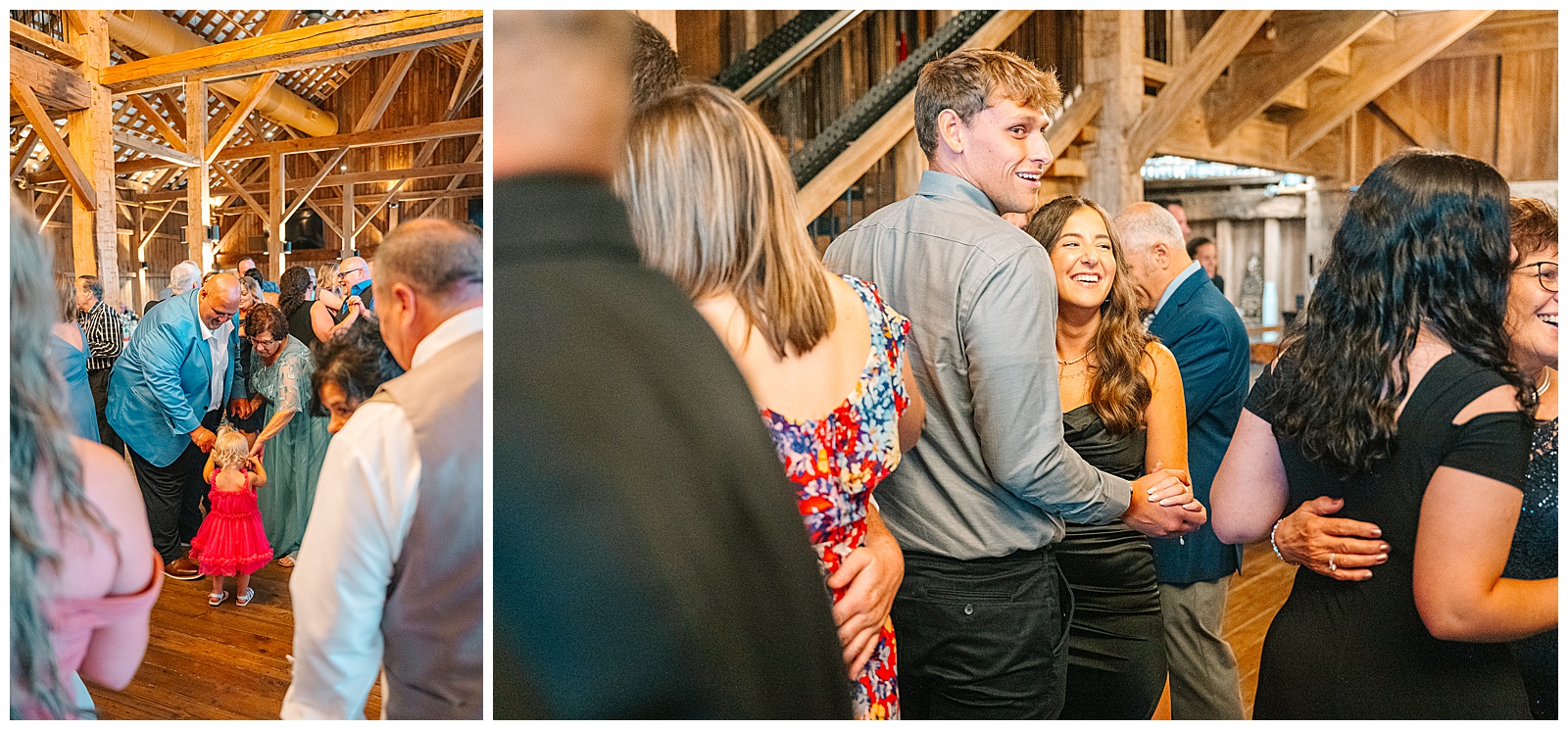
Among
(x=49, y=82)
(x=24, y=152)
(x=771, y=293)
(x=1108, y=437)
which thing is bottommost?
(x=1108, y=437)

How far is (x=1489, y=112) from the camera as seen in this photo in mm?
2857

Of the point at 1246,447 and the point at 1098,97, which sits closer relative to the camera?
the point at 1246,447

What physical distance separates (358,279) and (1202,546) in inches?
69.2

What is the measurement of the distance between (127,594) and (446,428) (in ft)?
2.18

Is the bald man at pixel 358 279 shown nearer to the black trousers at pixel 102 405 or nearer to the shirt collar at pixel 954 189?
the black trousers at pixel 102 405

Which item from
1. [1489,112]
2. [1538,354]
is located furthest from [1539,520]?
[1489,112]

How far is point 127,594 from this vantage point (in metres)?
1.79

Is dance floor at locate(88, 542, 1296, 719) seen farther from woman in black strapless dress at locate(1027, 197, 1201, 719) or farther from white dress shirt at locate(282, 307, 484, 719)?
woman in black strapless dress at locate(1027, 197, 1201, 719)

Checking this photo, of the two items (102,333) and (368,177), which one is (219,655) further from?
(368,177)

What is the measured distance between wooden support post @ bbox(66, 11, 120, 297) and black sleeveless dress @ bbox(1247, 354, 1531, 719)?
203 centimetres

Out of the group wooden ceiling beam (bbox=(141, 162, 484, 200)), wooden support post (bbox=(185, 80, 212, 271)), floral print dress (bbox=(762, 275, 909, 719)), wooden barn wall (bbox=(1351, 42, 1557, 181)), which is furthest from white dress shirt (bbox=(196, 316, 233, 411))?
wooden barn wall (bbox=(1351, 42, 1557, 181))

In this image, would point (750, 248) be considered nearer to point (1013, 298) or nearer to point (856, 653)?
point (1013, 298)

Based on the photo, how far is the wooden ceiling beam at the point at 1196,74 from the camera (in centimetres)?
277
